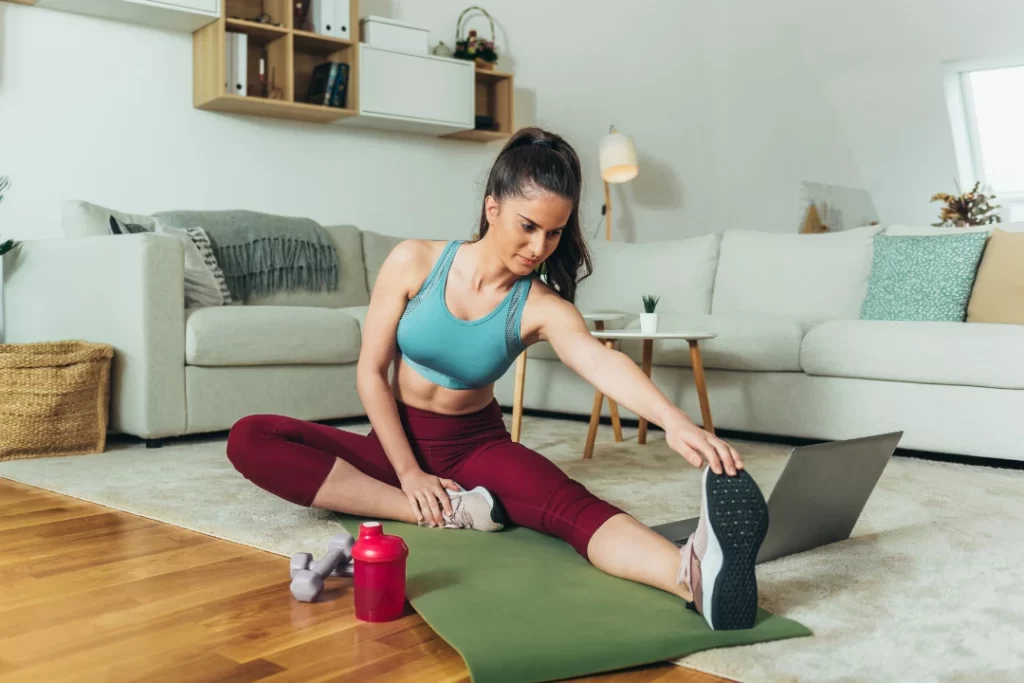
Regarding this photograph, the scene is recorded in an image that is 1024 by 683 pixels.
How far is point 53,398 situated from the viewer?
Result: 293 cm

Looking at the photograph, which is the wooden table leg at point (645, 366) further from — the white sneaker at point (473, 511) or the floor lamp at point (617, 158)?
the floor lamp at point (617, 158)

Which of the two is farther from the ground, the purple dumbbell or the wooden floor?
the purple dumbbell

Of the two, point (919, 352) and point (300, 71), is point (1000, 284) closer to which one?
point (919, 352)

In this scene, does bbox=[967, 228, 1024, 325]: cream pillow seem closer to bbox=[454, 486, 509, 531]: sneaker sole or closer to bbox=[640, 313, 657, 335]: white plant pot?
bbox=[640, 313, 657, 335]: white plant pot

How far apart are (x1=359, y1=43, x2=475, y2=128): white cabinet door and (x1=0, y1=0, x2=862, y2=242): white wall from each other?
0.30 meters

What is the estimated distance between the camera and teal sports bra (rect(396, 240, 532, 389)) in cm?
179

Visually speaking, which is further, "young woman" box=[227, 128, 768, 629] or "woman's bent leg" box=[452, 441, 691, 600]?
"young woman" box=[227, 128, 768, 629]

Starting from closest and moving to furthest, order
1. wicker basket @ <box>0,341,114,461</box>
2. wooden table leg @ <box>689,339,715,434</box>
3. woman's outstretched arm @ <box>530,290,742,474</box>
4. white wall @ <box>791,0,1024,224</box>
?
woman's outstretched arm @ <box>530,290,742,474</box> → wicker basket @ <box>0,341,114,461</box> → wooden table leg @ <box>689,339,715,434</box> → white wall @ <box>791,0,1024,224</box>

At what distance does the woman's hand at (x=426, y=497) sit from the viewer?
1.79m

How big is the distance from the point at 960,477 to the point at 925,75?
4669 millimetres

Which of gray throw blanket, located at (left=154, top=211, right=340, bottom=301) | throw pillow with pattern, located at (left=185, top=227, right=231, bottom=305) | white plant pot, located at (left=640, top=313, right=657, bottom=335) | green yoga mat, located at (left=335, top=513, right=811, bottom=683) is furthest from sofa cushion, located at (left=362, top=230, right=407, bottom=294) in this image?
green yoga mat, located at (left=335, top=513, right=811, bottom=683)

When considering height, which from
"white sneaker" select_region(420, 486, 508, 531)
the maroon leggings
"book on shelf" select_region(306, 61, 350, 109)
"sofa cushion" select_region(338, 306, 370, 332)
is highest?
"book on shelf" select_region(306, 61, 350, 109)

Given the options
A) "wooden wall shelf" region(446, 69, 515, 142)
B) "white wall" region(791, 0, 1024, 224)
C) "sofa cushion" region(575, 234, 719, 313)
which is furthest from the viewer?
"white wall" region(791, 0, 1024, 224)

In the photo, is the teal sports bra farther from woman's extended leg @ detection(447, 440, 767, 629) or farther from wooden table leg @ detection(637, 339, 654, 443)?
wooden table leg @ detection(637, 339, 654, 443)
